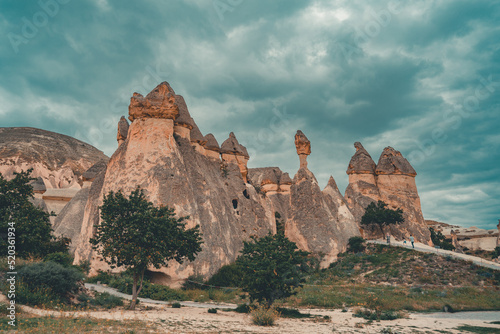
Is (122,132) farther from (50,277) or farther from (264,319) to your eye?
(264,319)

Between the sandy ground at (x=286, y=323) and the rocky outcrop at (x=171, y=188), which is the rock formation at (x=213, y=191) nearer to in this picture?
the rocky outcrop at (x=171, y=188)

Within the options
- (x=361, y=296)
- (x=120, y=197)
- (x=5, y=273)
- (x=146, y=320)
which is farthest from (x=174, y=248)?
(x=361, y=296)

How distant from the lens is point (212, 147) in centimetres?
3162

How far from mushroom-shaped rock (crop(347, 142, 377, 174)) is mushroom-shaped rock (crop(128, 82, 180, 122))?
81.7ft

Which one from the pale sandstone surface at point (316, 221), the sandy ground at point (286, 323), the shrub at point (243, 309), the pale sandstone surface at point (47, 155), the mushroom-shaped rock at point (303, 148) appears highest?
A: the pale sandstone surface at point (47, 155)

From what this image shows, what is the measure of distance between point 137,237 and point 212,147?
770 inches

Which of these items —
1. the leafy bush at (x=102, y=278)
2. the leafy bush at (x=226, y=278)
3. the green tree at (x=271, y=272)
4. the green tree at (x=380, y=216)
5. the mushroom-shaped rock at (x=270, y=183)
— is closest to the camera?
the green tree at (x=271, y=272)

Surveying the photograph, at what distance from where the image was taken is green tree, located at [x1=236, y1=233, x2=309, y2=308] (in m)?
12.4

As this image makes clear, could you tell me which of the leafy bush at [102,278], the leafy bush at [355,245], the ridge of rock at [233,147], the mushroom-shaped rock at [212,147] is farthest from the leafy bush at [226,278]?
the ridge of rock at [233,147]

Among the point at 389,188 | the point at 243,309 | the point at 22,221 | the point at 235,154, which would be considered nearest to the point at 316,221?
the point at 235,154

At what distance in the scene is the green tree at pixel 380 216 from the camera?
1372 inches

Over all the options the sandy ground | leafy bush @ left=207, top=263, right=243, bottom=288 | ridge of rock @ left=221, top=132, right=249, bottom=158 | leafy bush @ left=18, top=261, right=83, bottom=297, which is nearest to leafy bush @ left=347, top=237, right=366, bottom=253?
leafy bush @ left=207, top=263, right=243, bottom=288

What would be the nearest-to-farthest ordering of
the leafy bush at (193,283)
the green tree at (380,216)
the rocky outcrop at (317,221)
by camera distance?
1. the leafy bush at (193,283)
2. the rocky outcrop at (317,221)
3. the green tree at (380,216)

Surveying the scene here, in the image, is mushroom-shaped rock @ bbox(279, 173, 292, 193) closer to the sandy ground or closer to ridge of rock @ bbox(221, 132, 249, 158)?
ridge of rock @ bbox(221, 132, 249, 158)
